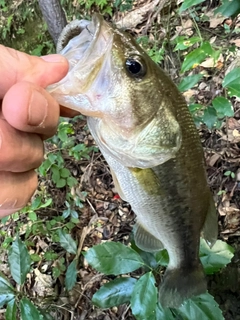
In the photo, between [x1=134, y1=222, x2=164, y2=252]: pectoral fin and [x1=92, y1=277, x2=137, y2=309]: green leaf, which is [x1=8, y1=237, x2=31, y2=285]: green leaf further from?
[x1=134, y1=222, x2=164, y2=252]: pectoral fin

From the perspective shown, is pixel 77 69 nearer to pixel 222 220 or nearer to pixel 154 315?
pixel 154 315

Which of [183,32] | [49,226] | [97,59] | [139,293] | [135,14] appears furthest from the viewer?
[135,14]

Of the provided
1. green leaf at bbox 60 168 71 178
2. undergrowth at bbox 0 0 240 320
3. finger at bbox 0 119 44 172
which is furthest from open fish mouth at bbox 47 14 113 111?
green leaf at bbox 60 168 71 178

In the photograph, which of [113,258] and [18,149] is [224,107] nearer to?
[113,258]

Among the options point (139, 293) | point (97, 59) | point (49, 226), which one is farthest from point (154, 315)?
point (49, 226)

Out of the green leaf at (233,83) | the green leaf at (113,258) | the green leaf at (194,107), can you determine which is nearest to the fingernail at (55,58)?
the green leaf at (233,83)

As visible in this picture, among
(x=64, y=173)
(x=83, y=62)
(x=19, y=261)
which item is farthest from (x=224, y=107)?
(x=64, y=173)
